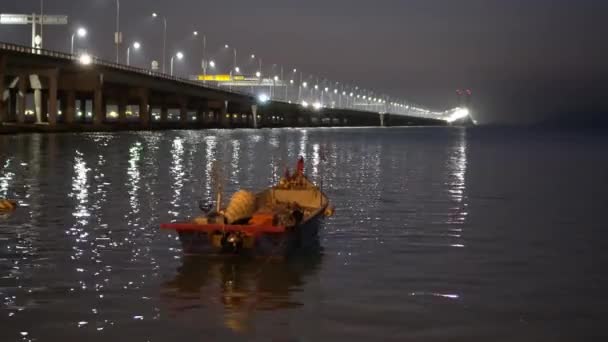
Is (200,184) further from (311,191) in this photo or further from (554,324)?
(554,324)

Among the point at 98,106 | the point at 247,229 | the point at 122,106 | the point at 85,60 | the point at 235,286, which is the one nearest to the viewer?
the point at 235,286

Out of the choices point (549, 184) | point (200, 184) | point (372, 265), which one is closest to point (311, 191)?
point (372, 265)

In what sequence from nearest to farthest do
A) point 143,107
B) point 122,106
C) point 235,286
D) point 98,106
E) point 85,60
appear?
point 235,286 < point 85,60 < point 98,106 < point 143,107 < point 122,106

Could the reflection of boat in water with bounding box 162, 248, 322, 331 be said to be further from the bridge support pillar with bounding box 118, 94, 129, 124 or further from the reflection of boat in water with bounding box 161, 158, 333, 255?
the bridge support pillar with bounding box 118, 94, 129, 124

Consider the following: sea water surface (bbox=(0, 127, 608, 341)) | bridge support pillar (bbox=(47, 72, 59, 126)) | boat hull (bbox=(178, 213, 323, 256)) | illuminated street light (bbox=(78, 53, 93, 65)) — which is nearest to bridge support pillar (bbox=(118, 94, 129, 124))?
illuminated street light (bbox=(78, 53, 93, 65))

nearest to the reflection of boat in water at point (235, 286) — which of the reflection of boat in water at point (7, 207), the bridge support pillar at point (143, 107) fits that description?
the reflection of boat in water at point (7, 207)

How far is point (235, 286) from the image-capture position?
61.9 ft

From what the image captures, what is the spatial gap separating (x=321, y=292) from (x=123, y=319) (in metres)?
4.27

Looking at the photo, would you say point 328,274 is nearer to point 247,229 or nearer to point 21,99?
point 247,229

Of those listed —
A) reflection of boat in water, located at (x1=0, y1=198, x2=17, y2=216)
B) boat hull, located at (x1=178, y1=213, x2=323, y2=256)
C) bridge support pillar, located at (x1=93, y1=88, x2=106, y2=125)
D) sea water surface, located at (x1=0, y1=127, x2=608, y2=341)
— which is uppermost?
bridge support pillar, located at (x1=93, y1=88, x2=106, y2=125)

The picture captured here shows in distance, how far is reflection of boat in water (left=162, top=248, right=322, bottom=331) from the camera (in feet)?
54.6

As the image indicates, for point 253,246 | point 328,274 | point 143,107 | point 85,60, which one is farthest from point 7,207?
point 143,107

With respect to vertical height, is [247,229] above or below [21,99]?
below

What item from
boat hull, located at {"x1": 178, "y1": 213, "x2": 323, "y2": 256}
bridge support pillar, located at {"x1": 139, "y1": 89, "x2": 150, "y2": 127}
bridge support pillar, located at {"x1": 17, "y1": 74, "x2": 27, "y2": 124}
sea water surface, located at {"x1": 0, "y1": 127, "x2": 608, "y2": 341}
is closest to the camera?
sea water surface, located at {"x1": 0, "y1": 127, "x2": 608, "y2": 341}
